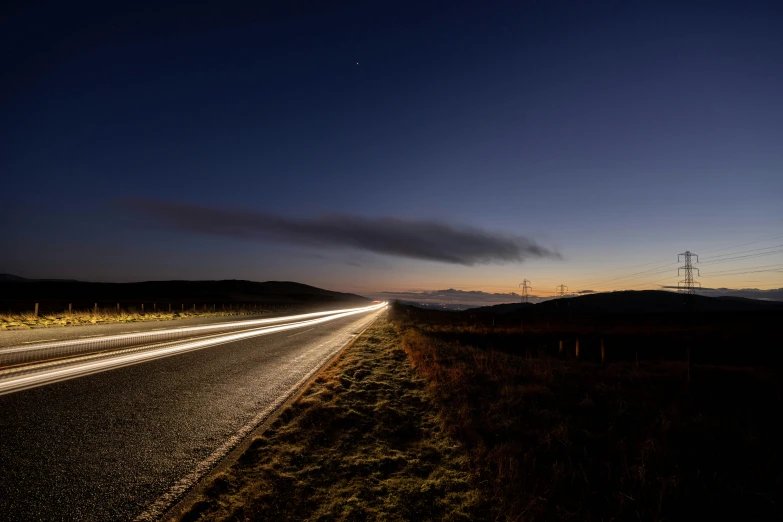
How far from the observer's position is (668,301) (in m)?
188

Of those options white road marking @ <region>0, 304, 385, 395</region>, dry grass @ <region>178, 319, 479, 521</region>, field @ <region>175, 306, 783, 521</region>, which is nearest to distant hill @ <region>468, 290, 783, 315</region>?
white road marking @ <region>0, 304, 385, 395</region>

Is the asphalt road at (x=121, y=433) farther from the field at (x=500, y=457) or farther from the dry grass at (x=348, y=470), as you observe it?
the field at (x=500, y=457)

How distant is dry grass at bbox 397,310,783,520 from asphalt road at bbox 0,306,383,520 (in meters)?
3.58

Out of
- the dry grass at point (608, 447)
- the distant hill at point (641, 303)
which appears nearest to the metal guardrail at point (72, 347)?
the dry grass at point (608, 447)

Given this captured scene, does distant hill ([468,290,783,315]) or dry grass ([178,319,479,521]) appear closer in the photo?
dry grass ([178,319,479,521])

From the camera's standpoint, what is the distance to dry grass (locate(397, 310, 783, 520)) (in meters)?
4.07

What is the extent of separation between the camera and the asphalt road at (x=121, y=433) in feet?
12.2

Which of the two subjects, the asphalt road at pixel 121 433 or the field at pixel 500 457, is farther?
the field at pixel 500 457

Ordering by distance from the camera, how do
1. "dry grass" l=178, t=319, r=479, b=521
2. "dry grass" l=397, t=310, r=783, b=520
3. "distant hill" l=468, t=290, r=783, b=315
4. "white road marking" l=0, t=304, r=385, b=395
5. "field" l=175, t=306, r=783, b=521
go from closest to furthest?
"dry grass" l=178, t=319, r=479, b=521
"field" l=175, t=306, r=783, b=521
"dry grass" l=397, t=310, r=783, b=520
"white road marking" l=0, t=304, r=385, b=395
"distant hill" l=468, t=290, r=783, b=315

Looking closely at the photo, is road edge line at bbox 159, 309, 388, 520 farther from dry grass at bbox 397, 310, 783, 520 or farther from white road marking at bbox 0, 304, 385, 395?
white road marking at bbox 0, 304, 385, 395

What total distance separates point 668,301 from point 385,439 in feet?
767

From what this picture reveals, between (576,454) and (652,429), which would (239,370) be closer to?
(576,454)

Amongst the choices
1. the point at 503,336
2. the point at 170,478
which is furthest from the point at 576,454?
the point at 503,336

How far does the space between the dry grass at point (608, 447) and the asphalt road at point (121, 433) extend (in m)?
3.58
